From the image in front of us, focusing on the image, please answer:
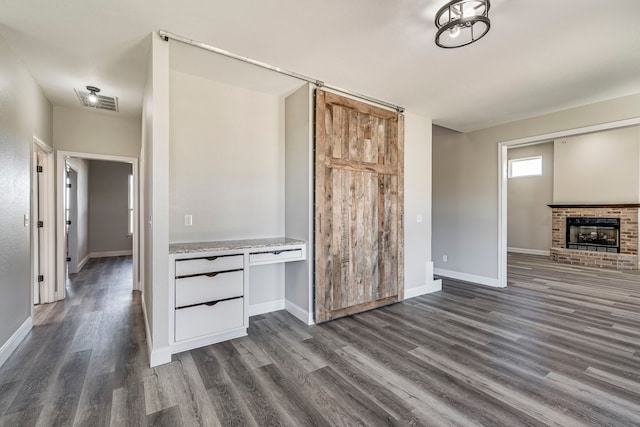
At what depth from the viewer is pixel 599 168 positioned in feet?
22.3

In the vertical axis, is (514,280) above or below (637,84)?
below

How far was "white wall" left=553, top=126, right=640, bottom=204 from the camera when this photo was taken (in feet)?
21.0

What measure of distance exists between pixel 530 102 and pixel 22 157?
5.79 metres

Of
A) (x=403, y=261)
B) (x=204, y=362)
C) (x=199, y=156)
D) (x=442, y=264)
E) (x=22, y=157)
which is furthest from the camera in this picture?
(x=442, y=264)

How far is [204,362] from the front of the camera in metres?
2.40

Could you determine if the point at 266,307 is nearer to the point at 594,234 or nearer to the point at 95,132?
the point at 95,132

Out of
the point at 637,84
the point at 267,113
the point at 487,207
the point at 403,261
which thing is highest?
the point at 637,84

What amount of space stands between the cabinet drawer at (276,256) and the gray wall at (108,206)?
6750mm

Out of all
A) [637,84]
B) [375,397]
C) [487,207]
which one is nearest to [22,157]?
[375,397]

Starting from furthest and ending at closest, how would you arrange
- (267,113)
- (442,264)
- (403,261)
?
(442,264) → (403,261) → (267,113)

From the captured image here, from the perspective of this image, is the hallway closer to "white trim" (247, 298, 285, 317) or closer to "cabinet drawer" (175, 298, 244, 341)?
"cabinet drawer" (175, 298, 244, 341)

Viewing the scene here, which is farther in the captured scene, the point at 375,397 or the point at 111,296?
the point at 111,296

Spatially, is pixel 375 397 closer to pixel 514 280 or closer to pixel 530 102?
pixel 530 102

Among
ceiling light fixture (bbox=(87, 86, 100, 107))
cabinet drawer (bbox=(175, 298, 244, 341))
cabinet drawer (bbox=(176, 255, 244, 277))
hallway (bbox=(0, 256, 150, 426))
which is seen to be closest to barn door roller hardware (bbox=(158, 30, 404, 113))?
ceiling light fixture (bbox=(87, 86, 100, 107))
